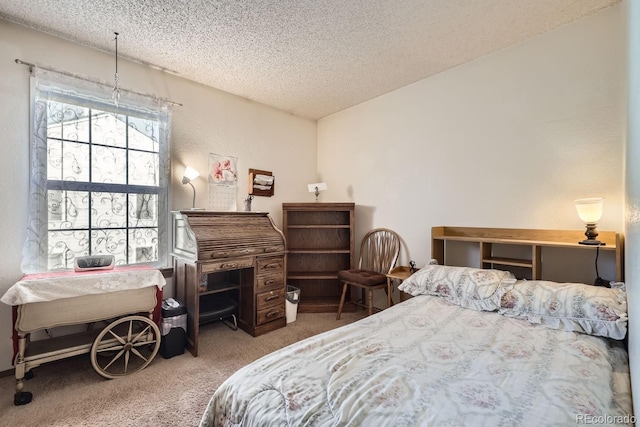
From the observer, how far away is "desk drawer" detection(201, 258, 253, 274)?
2406mm

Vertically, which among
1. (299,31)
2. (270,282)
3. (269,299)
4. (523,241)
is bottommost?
(269,299)

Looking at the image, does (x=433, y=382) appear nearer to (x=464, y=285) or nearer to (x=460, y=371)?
(x=460, y=371)

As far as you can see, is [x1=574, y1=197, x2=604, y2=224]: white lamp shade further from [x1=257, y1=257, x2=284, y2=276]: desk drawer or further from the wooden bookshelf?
[x1=257, y1=257, x2=284, y2=276]: desk drawer

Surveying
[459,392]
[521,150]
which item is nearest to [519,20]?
[521,150]

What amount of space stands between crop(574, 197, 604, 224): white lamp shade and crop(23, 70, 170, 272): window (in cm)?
346

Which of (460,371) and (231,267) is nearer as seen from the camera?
(460,371)

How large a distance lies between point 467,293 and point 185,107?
10.4ft

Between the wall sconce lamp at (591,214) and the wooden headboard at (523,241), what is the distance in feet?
0.19

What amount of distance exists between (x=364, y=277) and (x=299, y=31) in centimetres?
237

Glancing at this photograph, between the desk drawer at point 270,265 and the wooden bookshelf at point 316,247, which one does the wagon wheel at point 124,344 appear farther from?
the wooden bookshelf at point 316,247

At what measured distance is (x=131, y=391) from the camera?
187 centimetres

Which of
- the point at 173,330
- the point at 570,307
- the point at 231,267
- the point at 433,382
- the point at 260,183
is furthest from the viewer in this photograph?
the point at 260,183

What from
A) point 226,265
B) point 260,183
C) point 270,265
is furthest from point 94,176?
point 270,265

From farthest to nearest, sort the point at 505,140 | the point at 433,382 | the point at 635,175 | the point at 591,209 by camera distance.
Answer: the point at 505,140, the point at 591,209, the point at 433,382, the point at 635,175
